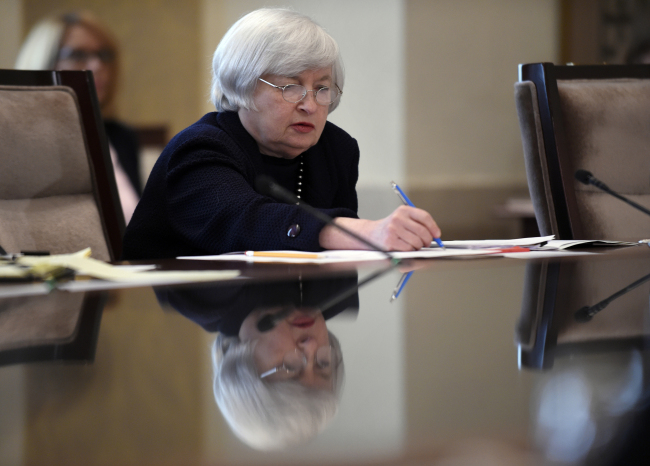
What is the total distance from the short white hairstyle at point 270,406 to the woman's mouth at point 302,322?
0.11m

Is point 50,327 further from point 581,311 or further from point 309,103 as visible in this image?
point 309,103

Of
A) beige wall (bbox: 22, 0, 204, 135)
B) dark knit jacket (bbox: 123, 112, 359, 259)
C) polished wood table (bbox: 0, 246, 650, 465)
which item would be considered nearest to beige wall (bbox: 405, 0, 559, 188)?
beige wall (bbox: 22, 0, 204, 135)

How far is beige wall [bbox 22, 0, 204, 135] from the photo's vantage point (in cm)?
479

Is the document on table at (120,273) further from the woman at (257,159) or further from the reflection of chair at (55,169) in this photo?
the reflection of chair at (55,169)

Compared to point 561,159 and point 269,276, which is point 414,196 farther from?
point 269,276

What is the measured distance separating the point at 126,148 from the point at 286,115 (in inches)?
82.5

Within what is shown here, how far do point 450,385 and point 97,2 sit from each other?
5.08 m

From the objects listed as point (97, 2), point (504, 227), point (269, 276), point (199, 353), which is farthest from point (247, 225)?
point (504, 227)

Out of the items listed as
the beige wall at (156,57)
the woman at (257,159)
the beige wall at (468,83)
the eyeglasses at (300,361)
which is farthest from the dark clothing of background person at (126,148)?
the eyeglasses at (300,361)

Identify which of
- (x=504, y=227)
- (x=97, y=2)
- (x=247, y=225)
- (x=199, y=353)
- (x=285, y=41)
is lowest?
(x=504, y=227)

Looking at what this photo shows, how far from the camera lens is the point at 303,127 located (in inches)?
56.5

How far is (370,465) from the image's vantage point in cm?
18

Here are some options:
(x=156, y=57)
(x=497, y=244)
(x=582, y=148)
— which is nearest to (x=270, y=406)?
(x=497, y=244)

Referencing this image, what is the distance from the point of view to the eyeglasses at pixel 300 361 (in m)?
0.28
